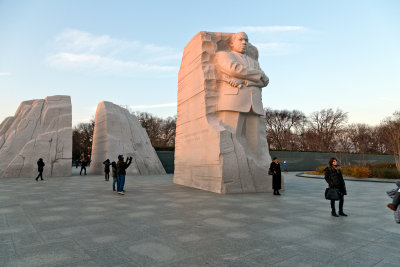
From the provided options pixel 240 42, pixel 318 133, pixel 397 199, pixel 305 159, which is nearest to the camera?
pixel 397 199

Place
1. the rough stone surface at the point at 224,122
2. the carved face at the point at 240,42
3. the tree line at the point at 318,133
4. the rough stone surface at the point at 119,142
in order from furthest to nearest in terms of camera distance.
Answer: the tree line at the point at 318,133 < the rough stone surface at the point at 119,142 < the carved face at the point at 240,42 < the rough stone surface at the point at 224,122

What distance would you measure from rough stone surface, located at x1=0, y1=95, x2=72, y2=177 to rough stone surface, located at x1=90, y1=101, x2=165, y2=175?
7.45 ft

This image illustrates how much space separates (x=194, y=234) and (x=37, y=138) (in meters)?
16.7

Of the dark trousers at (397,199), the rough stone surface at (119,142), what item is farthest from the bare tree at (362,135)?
the dark trousers at (397,199)

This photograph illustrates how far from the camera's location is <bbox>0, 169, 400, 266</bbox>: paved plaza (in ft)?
11.0

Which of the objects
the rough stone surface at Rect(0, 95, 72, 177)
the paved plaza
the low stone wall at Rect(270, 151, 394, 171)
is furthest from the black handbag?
the low stone wall at Rect(270, 151, 394, 171)

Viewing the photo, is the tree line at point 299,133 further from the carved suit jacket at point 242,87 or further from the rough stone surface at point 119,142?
the carved suit jacket at point 242,87

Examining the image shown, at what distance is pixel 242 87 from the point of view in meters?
9.79

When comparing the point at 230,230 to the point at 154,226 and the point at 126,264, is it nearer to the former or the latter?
the point at 154,226

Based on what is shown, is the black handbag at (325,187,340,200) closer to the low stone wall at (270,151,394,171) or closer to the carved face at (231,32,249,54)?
the carved face at (231,32,249,54)

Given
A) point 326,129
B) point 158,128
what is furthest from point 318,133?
point 158,128

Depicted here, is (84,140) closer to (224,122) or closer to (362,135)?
(224,122)

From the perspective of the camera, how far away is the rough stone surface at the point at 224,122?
9.42 meters

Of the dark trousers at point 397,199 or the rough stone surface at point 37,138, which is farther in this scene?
the rough stone surface at point 37,138
